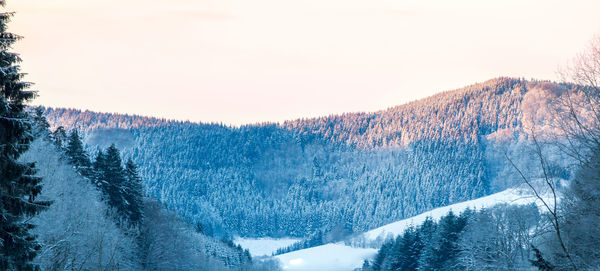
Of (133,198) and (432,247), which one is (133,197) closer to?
(133,198)

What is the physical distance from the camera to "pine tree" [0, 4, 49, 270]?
44.1ft

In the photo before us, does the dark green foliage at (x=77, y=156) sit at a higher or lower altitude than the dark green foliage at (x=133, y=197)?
higher

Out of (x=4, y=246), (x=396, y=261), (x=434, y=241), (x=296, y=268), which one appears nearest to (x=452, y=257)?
(x=434, y=241)

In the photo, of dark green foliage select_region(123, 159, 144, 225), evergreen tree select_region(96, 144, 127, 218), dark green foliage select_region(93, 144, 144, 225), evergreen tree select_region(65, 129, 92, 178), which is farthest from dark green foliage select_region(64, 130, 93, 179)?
dark green foliage select_region(123, 159, 144, 225)

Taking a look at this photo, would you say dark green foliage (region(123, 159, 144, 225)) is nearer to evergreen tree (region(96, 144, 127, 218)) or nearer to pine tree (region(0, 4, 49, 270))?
evergreen tree (region(96, 144, 127, 218))

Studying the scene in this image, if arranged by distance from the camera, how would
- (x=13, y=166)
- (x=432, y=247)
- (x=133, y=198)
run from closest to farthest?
(x=13, y=166) < (x=133, y=198) < (x=432, y=247)

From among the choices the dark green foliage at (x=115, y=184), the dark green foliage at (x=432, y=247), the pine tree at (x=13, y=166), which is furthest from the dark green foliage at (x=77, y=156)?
the pine tree at (x=13, y=166)

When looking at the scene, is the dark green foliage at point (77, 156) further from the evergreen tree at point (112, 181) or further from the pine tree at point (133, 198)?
the pine tree at point (133, 198)

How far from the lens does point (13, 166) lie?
1344 cm

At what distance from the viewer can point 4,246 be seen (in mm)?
13656

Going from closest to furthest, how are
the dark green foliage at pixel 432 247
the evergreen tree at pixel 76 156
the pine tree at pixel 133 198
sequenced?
the evergreen tree at pixel 76 156 → the pine tree at pixel 133 198 → the dark green foliage at pixel 432 247

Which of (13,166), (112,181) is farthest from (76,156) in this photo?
(13,166)

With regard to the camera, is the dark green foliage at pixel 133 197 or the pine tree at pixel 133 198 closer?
the dark green foliage at pixel 133 197

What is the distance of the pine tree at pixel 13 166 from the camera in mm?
13438
